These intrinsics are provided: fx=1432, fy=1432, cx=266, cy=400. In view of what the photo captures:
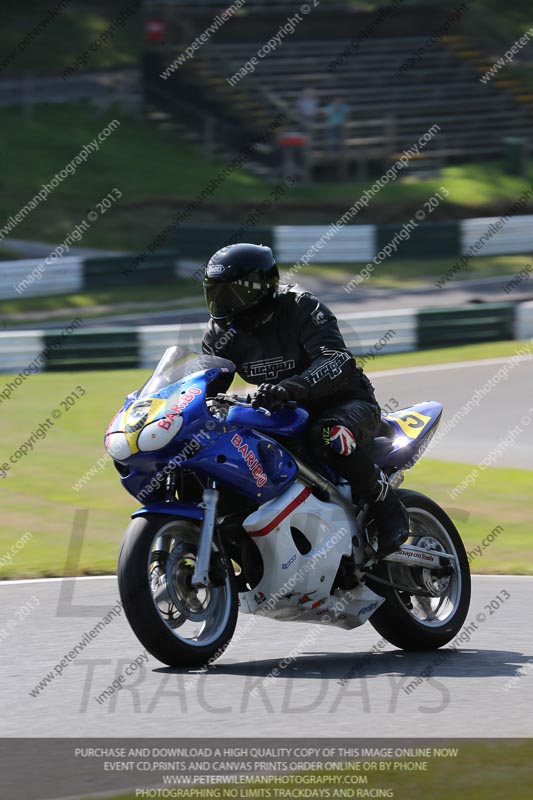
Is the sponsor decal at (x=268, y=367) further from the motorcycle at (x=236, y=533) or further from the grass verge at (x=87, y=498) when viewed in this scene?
the grass verge at (x=87, y=498)

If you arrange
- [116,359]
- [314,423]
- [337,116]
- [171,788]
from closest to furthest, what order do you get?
[171,788] < [314,423] < [116,359] < [337,116]

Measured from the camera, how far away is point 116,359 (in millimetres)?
17453

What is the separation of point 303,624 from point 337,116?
23.7 m

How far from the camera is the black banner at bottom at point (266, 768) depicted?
170 inches

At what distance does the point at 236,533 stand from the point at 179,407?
0.69 meters

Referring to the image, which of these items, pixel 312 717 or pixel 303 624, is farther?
pixel 303 624

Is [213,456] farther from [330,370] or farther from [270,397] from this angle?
[330,370]

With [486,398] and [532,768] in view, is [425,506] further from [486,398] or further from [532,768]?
[486,398]

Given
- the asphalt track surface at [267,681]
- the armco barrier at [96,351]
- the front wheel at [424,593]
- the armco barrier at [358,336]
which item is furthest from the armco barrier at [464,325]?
the front wheel at [424,593]

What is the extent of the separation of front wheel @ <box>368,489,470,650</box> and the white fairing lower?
0.18 meters

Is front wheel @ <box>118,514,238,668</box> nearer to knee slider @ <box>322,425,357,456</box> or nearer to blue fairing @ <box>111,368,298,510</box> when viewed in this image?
blue fairing @ <box>111,368,298,510</box>

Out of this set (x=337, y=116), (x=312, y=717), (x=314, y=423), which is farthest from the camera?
(x=337, y=116)

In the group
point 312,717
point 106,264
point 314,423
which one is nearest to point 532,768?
point 312,717

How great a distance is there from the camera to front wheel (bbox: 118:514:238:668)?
5648 millimetres
